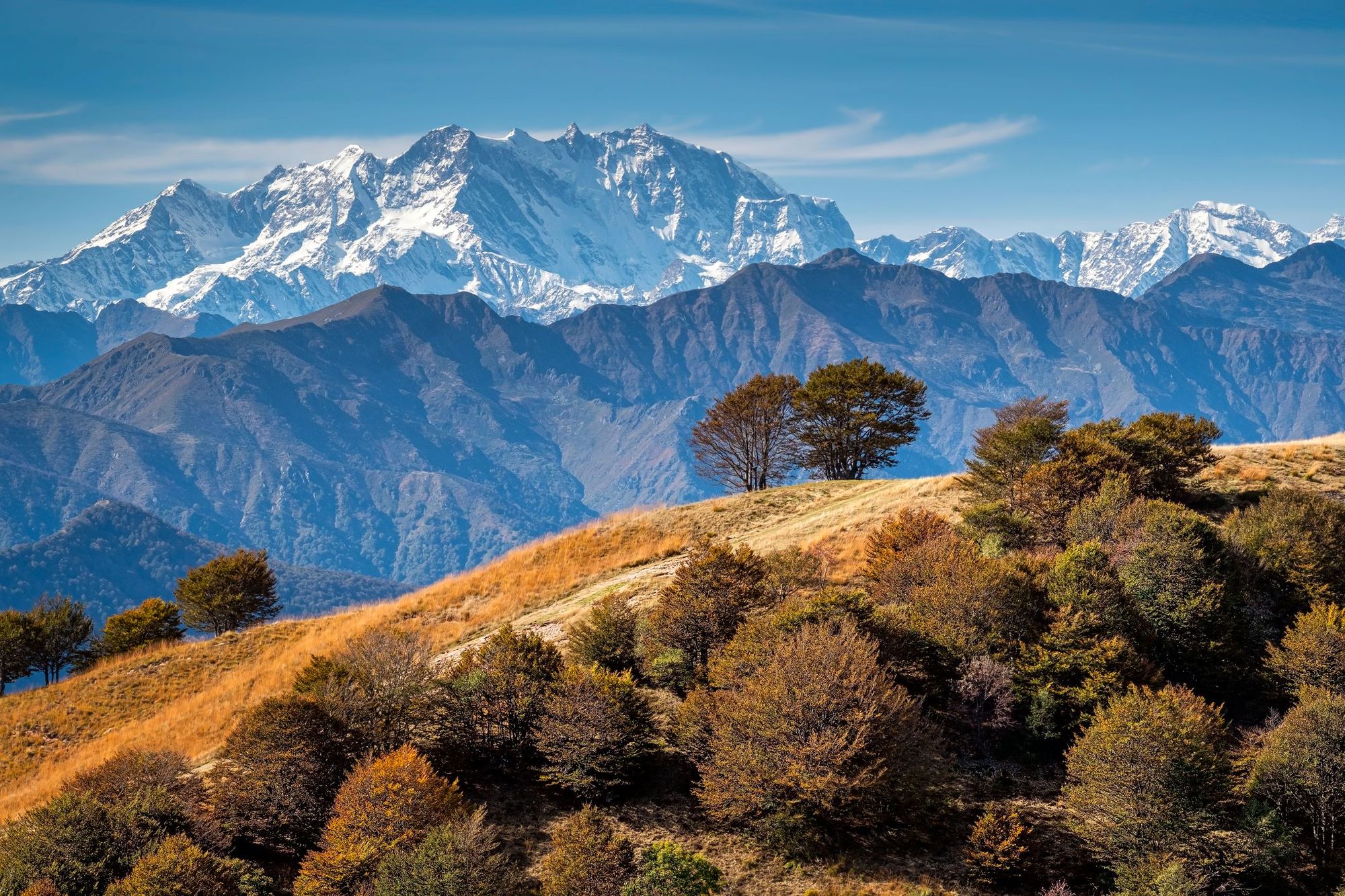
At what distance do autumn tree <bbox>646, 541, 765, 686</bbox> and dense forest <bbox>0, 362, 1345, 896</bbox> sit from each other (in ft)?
0.25

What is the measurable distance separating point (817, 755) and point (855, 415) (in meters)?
44.8

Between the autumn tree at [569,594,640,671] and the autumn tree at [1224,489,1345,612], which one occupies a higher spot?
the autumn tree at [1224,489,1345,612]

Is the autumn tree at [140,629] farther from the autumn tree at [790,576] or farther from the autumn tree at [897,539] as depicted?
the autumn tree at [897,539]

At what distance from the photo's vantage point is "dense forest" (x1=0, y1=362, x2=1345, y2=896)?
1546cm

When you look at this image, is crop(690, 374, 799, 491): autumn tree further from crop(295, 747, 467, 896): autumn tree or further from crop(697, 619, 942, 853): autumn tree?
crop(295, 747, 467, 896): autumn tree

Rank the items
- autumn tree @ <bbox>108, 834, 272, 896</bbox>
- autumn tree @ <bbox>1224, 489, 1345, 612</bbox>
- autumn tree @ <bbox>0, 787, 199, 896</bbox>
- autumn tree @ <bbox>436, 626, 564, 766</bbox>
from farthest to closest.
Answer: autumn tree @ <bbox>1224, 489, 1345, 612</bbox>
autumn tree @ <bbox>436, 626, 564, 766</bbox>
autumn tree @ <bbox>0, 787, 199, 896</bbox>
autumn tree @ <bbox>108, 834, 272, 896</bbox>

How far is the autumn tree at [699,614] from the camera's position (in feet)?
72.7

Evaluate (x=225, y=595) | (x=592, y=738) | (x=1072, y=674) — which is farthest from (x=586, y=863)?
(x=225, y=595)

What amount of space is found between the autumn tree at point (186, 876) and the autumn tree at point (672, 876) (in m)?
6.68

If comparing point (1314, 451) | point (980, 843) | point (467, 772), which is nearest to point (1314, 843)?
point (980, 843)

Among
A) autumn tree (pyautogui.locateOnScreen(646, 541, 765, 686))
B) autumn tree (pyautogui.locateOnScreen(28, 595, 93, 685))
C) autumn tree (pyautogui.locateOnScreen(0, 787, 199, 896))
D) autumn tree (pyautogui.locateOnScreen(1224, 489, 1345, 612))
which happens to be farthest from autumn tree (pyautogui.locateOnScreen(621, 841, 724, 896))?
autumn tree (pyautogui.locateOnScreen(28, 595, 93, 685))

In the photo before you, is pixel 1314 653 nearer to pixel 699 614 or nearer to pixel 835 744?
pixel 835 744

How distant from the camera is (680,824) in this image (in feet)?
58.0

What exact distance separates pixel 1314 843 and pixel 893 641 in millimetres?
8441
